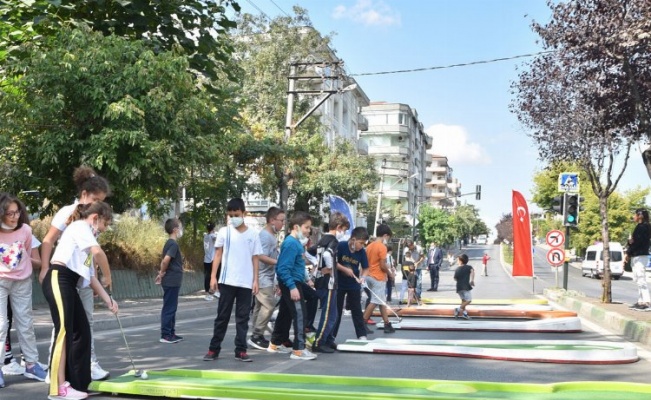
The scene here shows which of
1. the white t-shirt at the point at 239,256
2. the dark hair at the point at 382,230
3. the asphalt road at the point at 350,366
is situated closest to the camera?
the asphalt road at the point at 350,366

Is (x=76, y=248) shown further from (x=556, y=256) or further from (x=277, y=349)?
(x=556, y=256)

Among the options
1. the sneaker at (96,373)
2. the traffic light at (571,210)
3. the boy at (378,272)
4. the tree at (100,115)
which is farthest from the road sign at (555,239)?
the sneaker at (96,373)

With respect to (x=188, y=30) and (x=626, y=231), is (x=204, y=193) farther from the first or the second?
(x=626, y=231)

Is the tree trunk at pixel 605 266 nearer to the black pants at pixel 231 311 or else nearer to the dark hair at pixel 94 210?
the black pants at pixel 231 311

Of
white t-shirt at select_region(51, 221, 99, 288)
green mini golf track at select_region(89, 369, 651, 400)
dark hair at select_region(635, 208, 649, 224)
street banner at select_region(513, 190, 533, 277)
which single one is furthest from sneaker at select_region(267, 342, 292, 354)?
street banner at select_region(513, 190, 533, 277)

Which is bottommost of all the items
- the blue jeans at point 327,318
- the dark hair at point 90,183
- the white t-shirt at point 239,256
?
the blue jeans at point 327,318

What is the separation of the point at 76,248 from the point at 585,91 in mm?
13694

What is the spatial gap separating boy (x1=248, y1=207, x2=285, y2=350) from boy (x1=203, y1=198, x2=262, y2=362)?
17.3 inches

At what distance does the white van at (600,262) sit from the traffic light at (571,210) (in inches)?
969

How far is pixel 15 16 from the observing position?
1177 centimetres

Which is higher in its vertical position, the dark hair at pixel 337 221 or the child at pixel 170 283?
the dark hair at pixel 337 221

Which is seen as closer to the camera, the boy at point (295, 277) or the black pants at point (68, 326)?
the black pants at point (68, 326)

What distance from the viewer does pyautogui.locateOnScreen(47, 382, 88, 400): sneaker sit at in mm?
5781

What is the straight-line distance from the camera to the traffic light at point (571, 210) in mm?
20547
